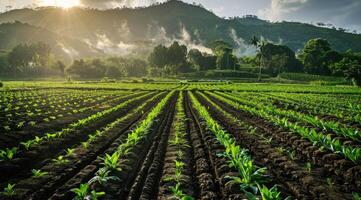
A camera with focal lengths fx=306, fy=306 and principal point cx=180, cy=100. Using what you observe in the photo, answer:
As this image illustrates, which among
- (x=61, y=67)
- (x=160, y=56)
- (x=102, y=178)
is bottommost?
(x=102, y=178)

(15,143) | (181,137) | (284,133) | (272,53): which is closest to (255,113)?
(284,133)

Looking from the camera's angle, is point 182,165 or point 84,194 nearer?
point 84,194

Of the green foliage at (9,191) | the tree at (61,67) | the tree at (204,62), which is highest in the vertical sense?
the tree at (204,62)

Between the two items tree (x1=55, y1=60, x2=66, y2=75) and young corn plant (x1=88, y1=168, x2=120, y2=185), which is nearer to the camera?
young corn plant (x1=88, y1=168, x2=120, y2=185)

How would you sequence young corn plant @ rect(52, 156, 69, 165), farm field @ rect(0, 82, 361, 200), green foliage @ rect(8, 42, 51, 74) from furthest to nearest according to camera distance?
1. green foliage @ rect(8, 42, 51, 74)
2. young corn plant @ rect(52, 156, 69, 165)
3. farm field @ rect(0, 82, 361, 200)

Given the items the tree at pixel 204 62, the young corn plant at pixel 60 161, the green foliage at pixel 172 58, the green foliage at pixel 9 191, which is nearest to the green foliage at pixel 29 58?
the green foliage at pixel 172 58

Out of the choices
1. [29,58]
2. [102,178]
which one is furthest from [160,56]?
[102,178]

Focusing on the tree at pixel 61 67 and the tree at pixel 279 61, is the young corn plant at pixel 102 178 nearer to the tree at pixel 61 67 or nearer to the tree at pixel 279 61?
the tree at pixel 279 61

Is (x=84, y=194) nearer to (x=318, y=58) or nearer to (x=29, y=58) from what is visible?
(x=318, y=58)

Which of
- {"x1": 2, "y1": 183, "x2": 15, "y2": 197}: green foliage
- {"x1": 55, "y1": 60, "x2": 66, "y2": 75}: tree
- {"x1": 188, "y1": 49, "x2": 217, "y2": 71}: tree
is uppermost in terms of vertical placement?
{"x1": 188, "y1": 49, "x2": 217, "y2": 71}: tree

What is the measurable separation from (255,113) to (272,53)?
118774mm

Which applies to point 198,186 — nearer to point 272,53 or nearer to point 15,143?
point 15,143

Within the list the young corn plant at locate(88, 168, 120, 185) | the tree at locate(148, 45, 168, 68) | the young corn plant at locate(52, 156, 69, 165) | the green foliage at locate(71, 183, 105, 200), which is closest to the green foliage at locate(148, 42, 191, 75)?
the tree at locate(148, 45, 168, 68)

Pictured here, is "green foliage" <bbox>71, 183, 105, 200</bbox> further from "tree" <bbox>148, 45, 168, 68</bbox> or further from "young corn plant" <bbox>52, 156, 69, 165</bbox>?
"tree" <bbox>148, 45, 168, 68</bbox>
